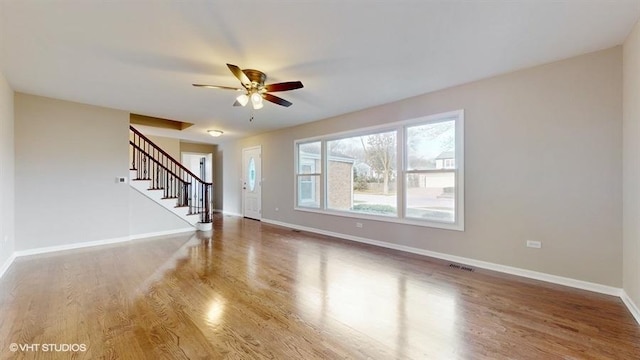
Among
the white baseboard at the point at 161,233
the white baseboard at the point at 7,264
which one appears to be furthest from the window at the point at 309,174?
the white baseboard at the point at 7,264

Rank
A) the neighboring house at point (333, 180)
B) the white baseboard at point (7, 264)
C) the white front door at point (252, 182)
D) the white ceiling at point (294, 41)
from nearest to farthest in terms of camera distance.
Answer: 1. the white ceiling at point (294, 41)
2. the white baseboard at point (7, 264)
3. the neighboring house at point (333, 180)
4. the white front door at point (252, 182)

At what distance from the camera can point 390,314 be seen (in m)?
2.41

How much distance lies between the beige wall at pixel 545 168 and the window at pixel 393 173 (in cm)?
19

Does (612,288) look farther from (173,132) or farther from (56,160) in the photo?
(173,132)

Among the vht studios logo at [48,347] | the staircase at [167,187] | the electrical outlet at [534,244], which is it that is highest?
the staircase at [167,187]

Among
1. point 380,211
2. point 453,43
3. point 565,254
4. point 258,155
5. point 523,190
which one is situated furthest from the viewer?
point 258,155

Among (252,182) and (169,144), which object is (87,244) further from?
(169,144)

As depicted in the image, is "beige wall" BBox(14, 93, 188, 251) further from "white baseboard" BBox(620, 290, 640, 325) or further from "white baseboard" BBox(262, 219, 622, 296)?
"white baseboard" BBox(620, 290, 640, 325)

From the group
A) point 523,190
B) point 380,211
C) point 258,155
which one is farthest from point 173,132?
point 523,190

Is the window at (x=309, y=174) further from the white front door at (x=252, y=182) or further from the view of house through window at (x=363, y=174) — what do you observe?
the white front door at (x=252, y=182)

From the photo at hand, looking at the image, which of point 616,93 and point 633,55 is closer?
point 633,55

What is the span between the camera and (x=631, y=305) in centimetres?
246

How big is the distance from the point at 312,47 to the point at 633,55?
10.0 feet

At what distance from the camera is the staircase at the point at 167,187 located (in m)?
5.60
